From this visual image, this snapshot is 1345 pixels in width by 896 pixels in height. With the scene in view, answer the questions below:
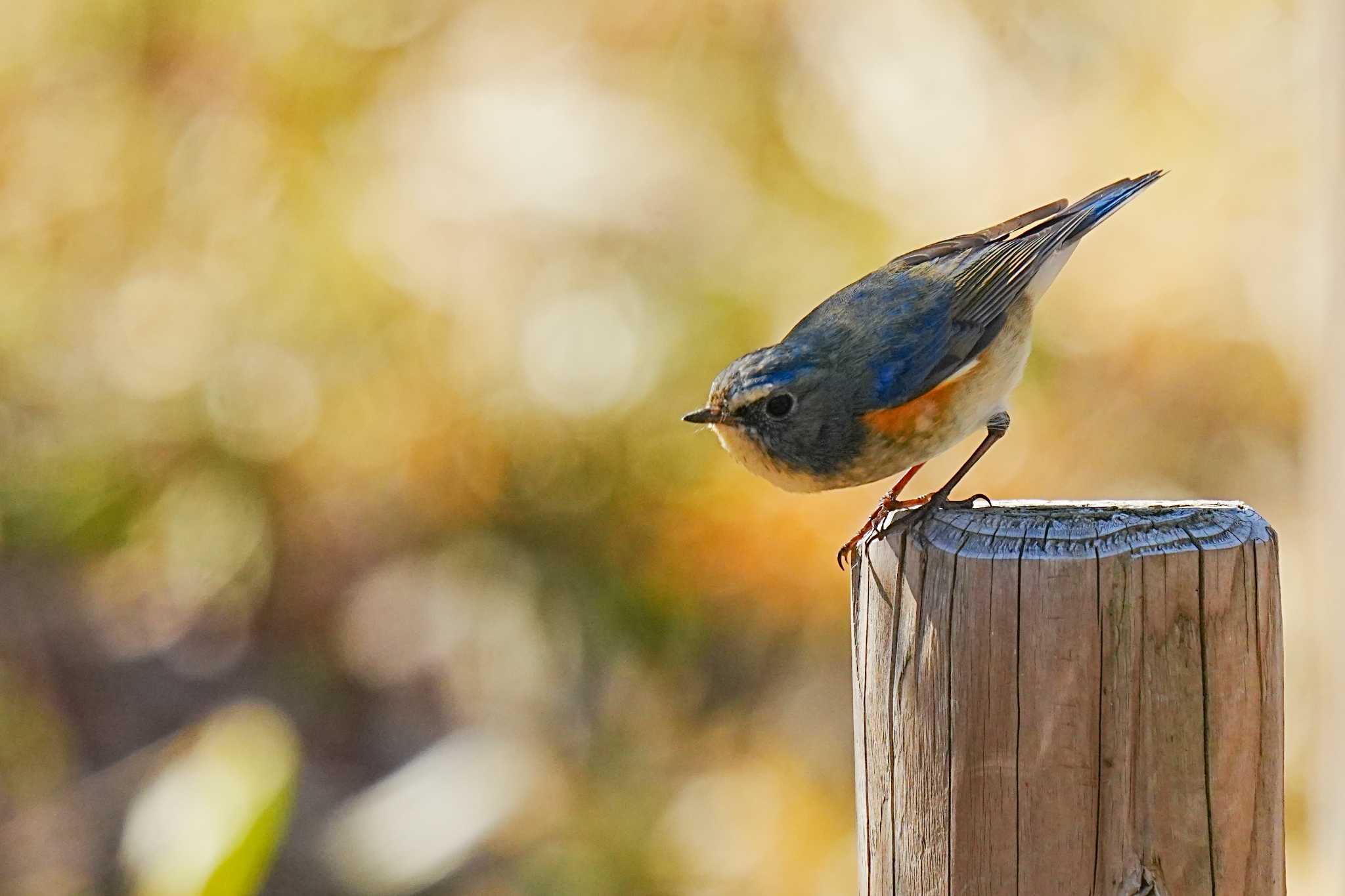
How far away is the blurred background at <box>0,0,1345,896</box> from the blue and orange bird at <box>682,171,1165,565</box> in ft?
9.15

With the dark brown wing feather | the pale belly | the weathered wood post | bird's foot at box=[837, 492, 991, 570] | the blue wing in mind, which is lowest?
the weathered wood post

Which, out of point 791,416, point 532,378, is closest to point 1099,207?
point 791,416

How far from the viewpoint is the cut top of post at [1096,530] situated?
187 cm

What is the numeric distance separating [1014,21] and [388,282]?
12.1ft

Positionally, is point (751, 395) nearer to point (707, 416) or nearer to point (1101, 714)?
point (707, 416)

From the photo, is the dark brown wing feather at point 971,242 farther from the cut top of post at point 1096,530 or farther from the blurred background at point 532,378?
the blurred background at point 532,378

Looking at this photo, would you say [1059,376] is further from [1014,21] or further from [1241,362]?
[1014,21]

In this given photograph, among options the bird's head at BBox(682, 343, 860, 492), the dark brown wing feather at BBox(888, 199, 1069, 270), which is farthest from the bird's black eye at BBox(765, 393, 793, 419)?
the dark brown wing feather at BBox(888, 199, 1069, 270)

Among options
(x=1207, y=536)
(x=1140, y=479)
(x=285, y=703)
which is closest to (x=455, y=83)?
(x=285, y=703)

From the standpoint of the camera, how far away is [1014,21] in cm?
712

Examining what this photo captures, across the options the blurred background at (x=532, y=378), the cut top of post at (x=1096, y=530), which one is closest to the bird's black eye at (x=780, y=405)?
the cut top of post at (x=1096, y=530)

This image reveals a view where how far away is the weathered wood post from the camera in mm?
1823

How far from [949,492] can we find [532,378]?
3.98 m

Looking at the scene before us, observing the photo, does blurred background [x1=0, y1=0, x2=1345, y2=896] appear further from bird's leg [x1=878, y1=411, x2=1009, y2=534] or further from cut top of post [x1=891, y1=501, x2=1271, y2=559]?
cut top of post [x1=891, y1=501, x2=1271, y2=559]
